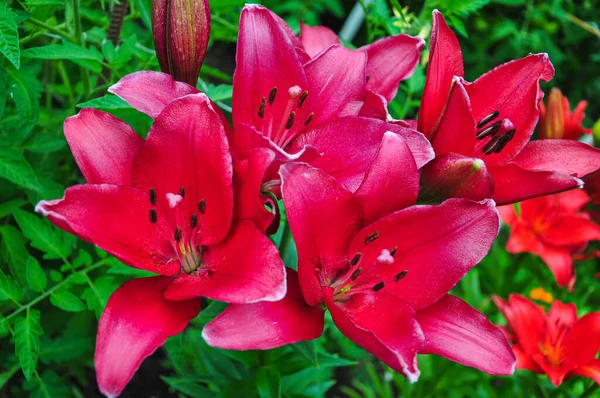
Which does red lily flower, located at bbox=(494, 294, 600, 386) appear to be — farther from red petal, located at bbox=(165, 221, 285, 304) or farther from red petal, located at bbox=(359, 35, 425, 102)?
red petal, located at bbox=(165, 221, 285, 304)

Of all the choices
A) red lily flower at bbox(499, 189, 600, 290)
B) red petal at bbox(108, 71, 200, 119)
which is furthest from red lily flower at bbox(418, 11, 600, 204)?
red lily flower at bbox(499, 189, 600, 290)

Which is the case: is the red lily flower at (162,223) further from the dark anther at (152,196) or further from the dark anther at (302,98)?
the dark anther at (302,98)

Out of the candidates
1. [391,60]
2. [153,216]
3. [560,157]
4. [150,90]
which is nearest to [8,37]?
[150,90]

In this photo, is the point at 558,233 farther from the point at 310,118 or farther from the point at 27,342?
the point at 27,342

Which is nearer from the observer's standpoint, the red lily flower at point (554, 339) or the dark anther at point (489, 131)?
the dark anther at point (489, 131)

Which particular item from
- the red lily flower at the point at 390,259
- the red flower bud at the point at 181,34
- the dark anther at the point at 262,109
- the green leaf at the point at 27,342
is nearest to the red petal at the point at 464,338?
the red lily flower at the point at 390,259

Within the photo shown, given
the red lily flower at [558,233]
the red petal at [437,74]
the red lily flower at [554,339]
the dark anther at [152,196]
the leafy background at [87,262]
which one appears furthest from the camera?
the red lily flower at [558,233]
